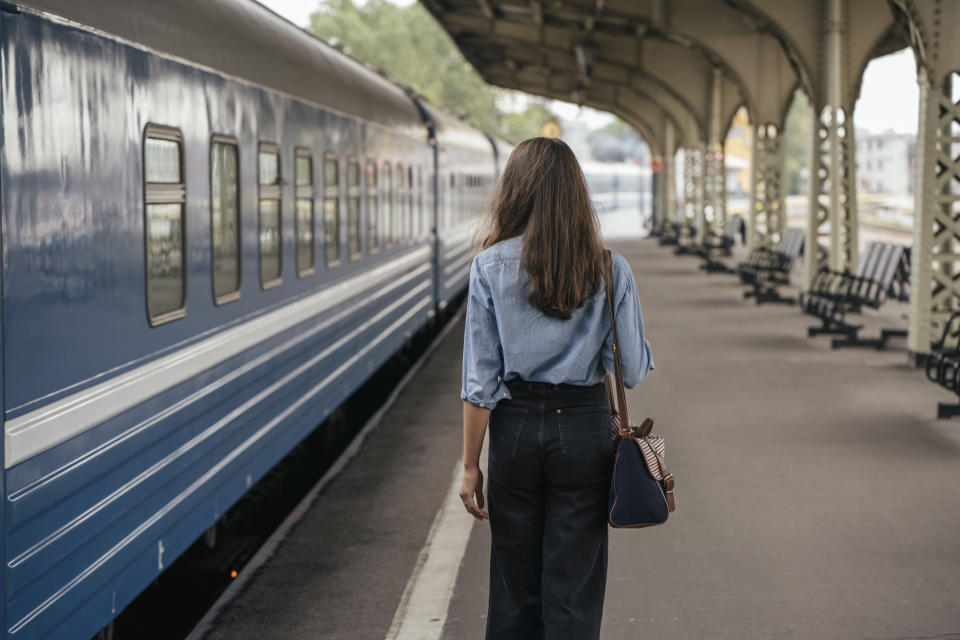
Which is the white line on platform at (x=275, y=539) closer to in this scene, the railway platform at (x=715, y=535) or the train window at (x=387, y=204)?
the railway platform at (x=715, y=535)

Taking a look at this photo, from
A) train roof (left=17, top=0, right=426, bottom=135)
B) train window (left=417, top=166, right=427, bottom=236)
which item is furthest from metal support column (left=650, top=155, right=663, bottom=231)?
train roof (left=17, top=0, right=426, bottom=135)

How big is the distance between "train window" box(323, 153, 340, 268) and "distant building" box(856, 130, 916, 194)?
128861mm

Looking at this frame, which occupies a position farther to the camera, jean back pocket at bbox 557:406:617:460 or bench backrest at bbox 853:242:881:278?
bench backrest at bbox 853:242:881:278

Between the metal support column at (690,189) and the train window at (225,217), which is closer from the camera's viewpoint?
the train window at (225,217)

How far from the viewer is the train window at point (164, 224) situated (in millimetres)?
5242

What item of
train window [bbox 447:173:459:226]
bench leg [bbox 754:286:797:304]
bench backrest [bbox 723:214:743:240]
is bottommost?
bench leg [bbox 754:286:797:304]

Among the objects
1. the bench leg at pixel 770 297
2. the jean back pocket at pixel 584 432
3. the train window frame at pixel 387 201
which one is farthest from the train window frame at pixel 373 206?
the bench leg at pixel 770 297

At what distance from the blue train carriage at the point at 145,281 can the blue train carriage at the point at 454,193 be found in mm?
7049

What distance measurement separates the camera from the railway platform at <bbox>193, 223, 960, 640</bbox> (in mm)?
5551

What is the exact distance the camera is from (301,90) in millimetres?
8266

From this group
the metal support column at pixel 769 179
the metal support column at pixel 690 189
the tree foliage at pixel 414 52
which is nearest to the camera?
the metal support column at pixel 769 179

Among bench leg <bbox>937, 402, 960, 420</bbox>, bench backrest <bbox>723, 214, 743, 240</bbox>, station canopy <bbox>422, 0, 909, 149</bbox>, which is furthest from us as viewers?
bench backrest <bbox>723, 214, 743, 240</bbox>

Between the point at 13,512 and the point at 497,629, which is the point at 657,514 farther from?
the point at 13,512

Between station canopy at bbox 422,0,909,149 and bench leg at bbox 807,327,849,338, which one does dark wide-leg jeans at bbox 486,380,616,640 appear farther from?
bench leg at bbox 807,327,849,338
